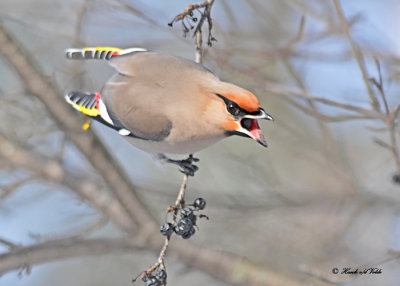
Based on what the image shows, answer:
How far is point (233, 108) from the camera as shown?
111 inches

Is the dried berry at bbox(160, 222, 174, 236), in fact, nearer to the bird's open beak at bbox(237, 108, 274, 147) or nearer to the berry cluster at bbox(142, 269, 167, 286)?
the berry cluster at bbox(142, 269, 167, 286)

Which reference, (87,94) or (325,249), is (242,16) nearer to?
(325,249)

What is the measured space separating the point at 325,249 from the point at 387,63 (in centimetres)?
164

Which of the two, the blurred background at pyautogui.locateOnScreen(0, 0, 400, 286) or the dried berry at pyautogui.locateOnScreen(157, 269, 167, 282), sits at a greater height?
the blurred background at pyautogui.locateOnScreen(0, 0, 400, 286)

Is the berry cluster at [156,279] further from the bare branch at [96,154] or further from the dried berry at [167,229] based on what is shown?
the bare branch at [96,154]

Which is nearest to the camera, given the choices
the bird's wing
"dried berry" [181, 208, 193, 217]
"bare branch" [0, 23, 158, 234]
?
"dried berry" [181, 208, 193, 217]

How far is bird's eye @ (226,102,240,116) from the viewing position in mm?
2791

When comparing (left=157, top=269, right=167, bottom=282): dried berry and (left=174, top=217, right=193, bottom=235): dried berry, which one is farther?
(left=174, top=217, right=193, bottom=235): dried berry

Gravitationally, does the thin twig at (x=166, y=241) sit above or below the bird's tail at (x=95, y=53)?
below

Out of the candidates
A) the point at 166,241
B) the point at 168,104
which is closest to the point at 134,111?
the point at 168,104

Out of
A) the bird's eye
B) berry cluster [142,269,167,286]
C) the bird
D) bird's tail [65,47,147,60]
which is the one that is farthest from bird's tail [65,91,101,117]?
berry cluster [142,269,167,286]

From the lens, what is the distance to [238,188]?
6.29 meters

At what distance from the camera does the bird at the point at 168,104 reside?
9.39 ft

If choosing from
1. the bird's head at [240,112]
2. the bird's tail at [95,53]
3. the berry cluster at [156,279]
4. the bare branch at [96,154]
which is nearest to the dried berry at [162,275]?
the berry cluster at [156,279]
